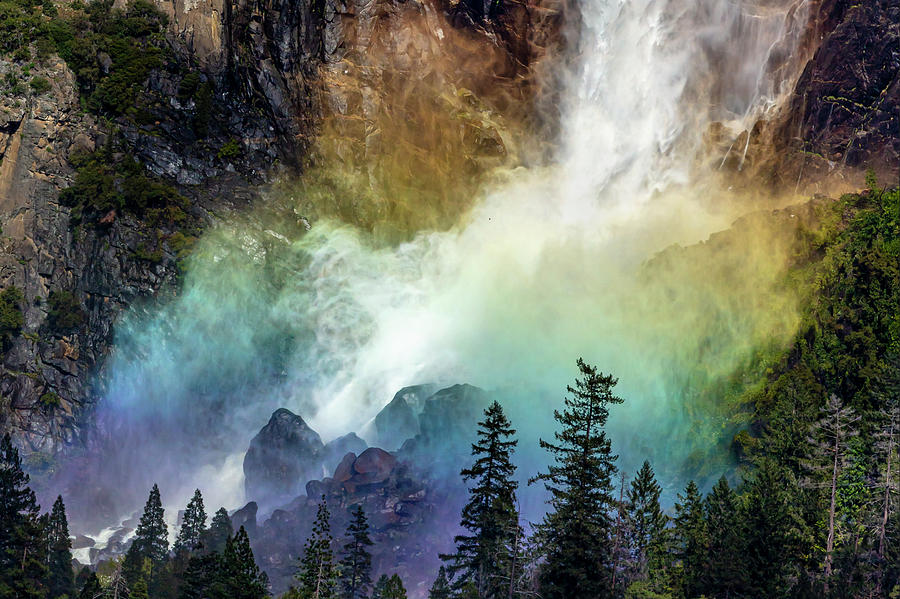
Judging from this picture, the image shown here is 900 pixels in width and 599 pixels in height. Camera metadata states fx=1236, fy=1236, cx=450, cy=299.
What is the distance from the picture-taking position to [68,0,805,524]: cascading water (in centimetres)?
12269

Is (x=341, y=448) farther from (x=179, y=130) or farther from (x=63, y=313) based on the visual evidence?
(x=179, y=130)

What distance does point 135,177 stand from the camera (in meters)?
129

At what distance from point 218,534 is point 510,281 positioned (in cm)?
4656

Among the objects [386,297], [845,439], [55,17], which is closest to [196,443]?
[386,297]

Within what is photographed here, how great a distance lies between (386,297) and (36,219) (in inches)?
1480

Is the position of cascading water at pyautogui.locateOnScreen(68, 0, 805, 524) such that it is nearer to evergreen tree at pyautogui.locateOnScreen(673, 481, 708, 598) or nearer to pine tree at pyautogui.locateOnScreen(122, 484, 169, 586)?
pine tree at pyautogui.locateOnScreen(122, 484, 169, 586)

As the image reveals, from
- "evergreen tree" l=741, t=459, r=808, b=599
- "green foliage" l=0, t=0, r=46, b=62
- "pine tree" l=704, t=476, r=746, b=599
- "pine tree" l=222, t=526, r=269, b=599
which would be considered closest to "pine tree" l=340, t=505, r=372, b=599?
"pine tree" l=222, t=526, r=269, b=599

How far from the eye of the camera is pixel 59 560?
88688mm

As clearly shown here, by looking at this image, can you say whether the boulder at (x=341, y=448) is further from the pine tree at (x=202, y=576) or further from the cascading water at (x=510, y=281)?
the pine tree at (x=202, y=576)

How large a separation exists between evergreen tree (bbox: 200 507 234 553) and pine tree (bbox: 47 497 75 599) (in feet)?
35.9

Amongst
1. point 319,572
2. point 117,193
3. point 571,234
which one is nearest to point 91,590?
point 319,572

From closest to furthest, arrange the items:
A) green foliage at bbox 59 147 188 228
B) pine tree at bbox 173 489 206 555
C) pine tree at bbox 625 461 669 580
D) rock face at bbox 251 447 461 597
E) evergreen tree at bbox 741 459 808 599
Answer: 1. evergreen tree at bbox 741 459 808 599
2. pine tree at bbox 625 461 669 580
3. pine tree at bbox 173 489 206 555
4. rock face at bbox 251 447 461 597
5. green foliage at bbox 59 147 188 228

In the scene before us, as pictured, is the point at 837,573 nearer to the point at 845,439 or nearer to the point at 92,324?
the point at 845,439

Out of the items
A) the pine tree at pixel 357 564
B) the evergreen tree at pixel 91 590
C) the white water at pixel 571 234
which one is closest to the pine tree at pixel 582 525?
the pine tree at pixel 357 564
